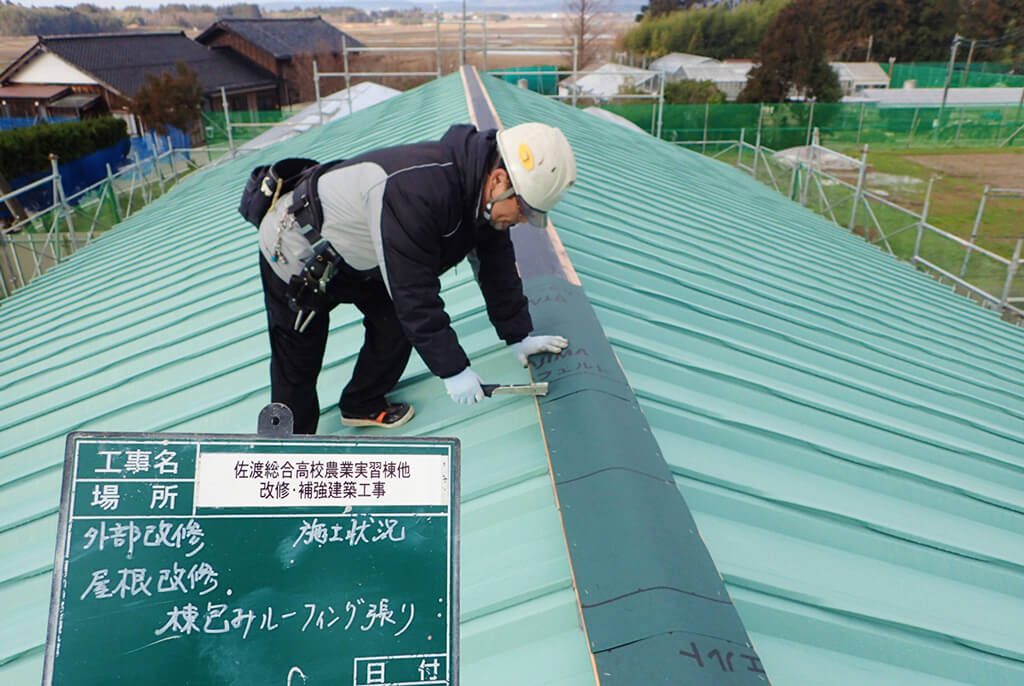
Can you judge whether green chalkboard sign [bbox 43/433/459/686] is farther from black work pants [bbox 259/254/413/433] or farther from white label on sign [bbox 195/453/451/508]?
black work pants [bbox 259/254/413/433]

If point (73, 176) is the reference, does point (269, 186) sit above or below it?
above

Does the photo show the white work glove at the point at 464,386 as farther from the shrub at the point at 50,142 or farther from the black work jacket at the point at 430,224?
the shrub at the point at 50,142

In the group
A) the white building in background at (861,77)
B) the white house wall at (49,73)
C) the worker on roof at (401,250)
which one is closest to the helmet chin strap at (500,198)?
the worker on roof at (401,250)

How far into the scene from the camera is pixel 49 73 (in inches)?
1286

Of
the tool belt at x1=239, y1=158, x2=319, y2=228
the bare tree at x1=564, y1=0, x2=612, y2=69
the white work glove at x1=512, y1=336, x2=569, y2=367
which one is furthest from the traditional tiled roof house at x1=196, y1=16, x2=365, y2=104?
the white work glove at x1=512, y1=336, x2=569, y2=367

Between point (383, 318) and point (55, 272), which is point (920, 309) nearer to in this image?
point (383, 318)

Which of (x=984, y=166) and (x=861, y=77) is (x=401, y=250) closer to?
(x=984, y=166)

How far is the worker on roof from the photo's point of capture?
229 centimetres

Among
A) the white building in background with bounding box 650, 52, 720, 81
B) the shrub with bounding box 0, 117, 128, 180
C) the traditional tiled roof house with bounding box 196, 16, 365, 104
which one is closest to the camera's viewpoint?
the shrub with bounding box 0, 117, 128, 180

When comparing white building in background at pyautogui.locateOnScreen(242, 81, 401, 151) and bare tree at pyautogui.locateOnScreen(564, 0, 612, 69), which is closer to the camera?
white building in background at pyautogui.locateOnScreen(242, 81, 401, 151)

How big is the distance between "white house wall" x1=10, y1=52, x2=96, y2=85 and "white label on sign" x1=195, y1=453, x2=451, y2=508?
36.8m

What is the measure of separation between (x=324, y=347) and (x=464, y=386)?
0.75 meters

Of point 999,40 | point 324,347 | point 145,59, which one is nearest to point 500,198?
point 324,347

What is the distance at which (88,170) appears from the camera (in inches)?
851
